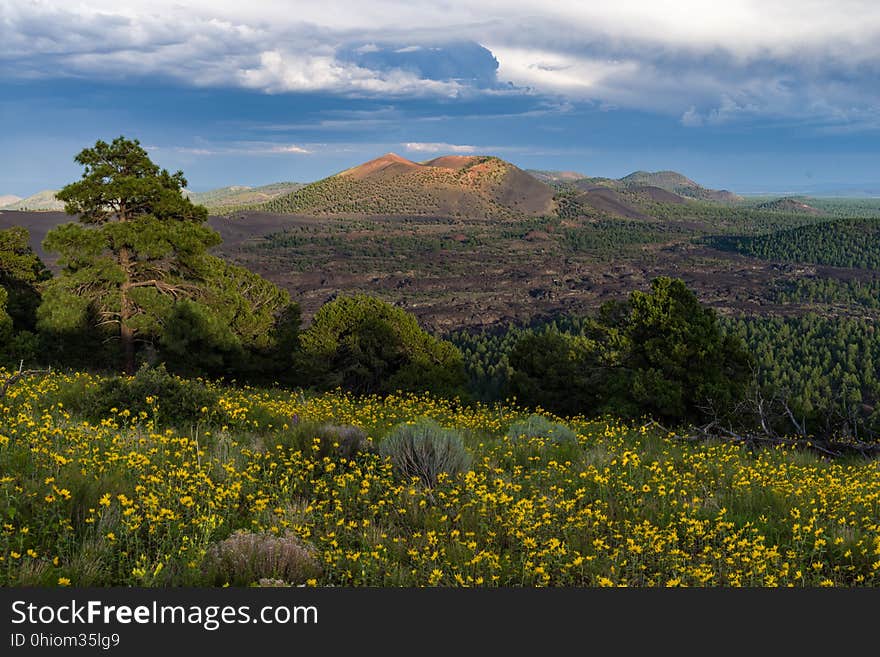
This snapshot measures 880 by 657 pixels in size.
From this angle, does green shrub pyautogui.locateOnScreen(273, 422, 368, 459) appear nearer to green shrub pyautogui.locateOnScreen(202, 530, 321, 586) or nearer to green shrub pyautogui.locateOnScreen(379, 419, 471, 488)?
green shrub pyautogui.locateOnScreen(379, 419, 471, 488)

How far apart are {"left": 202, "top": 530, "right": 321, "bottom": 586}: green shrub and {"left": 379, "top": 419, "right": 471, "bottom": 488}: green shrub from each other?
265 centimetres

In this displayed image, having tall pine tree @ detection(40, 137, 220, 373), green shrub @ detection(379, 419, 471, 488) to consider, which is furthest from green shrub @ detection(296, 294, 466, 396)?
green shrub @ detection(379, 419, 471, 488)

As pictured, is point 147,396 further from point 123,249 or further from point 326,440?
point 123,249

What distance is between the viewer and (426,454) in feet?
25.6

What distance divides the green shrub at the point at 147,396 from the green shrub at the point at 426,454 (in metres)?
3.77

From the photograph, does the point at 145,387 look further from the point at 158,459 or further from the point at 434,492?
the point at 434,492

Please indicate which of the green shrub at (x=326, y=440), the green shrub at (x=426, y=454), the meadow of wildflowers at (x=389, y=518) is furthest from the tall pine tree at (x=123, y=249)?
the green shrub at (x=426, y=454)

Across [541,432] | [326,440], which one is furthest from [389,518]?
[541,432]

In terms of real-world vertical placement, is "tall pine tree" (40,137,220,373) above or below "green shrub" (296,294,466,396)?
above

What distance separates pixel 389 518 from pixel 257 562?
1671 mm

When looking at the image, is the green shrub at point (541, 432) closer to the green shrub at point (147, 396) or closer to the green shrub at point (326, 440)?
the green shrub at point (326, 440)

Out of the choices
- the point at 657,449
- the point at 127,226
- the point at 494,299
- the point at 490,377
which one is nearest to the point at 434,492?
the point at 657,449

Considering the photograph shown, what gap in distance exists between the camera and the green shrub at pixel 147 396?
9602 mm

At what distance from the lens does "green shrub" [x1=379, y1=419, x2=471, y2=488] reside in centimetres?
768
